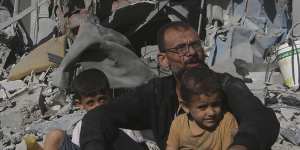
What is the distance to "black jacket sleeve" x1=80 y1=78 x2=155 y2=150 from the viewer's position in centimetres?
333

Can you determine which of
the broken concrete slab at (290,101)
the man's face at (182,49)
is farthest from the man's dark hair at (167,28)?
the broken concrete slab at (290,101)

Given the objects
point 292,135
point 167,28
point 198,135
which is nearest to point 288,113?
point 292,135

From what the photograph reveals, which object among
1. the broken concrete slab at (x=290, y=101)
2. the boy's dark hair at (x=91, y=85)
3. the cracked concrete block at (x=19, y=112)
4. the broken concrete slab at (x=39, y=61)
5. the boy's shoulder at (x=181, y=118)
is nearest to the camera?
the boy's shoulder at (x=181, y=118)

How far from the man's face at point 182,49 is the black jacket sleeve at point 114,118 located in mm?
191

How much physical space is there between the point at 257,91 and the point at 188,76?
399 cm

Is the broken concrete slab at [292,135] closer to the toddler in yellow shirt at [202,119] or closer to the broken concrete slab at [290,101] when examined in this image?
the broken concrete slab at [290,101]

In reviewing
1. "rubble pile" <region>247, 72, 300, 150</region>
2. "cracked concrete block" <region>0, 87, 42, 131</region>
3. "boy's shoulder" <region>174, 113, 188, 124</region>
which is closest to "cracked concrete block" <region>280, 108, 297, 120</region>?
"rubble pile" <region>247, 72, 300, 150</region>

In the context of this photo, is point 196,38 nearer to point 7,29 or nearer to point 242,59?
point 242,59

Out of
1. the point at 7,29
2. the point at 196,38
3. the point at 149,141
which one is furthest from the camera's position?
the point at 7,29

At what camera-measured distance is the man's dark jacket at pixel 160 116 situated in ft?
9.90

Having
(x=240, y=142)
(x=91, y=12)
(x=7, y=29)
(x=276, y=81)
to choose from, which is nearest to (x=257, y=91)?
(x=276, y=81)

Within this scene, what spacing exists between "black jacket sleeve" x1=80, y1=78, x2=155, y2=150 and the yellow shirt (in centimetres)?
25

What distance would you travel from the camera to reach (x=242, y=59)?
870 cm

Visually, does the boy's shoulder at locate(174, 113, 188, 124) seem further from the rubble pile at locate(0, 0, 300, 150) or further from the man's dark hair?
Result: the rubble pile at locate(0, 0, 300, 150)
